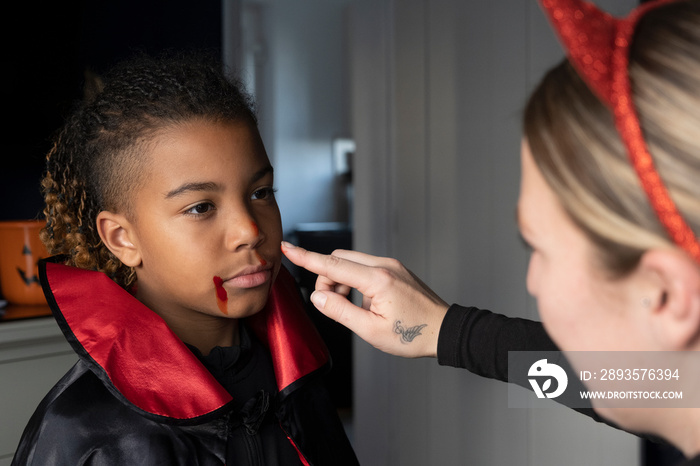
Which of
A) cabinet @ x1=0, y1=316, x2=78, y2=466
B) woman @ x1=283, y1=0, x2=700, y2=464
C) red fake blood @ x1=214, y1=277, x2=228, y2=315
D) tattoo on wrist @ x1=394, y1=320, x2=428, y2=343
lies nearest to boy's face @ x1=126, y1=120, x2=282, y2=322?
red fake blood @ x1=214, y1=277, x2=228, y2=315

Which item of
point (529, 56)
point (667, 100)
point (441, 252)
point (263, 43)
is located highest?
point (263, 43)

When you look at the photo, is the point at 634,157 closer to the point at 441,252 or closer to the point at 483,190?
the point at 483,190

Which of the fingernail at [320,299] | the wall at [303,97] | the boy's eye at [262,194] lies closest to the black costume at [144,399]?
the fingernail at [320,299]

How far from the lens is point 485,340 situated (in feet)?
3.84

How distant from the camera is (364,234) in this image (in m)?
2.41

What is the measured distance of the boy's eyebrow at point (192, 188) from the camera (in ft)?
3.35

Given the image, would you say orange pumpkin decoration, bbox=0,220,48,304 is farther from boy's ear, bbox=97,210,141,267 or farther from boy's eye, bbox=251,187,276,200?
boy's eye, bbox=251,187,276,200

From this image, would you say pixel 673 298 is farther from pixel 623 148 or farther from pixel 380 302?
pixel 380 302

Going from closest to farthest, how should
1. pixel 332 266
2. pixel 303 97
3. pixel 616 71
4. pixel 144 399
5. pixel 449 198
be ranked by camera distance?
pixel 616 71, pixel 144 399, pixel 332 266, pixel 449 198, pixel 303 97

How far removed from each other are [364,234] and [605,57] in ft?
6.03

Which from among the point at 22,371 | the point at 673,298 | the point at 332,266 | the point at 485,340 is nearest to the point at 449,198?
the point at 485,340

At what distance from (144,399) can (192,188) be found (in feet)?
1.11

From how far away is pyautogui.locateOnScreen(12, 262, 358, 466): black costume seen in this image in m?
0.96

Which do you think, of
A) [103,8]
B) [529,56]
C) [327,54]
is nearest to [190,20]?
[103,8]
